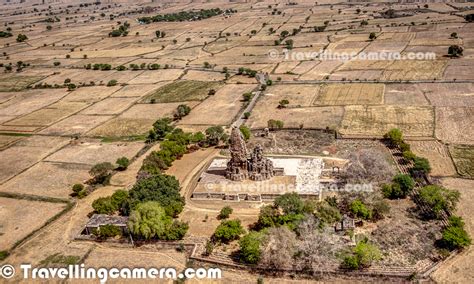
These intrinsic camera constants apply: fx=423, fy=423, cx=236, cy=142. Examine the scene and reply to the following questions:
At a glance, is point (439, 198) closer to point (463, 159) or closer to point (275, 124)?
point (463, 159)

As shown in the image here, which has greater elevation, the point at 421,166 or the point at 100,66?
the point at 100,66

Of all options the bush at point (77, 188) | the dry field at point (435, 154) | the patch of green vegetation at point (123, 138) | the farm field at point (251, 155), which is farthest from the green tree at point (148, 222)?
the dry field at point (435, 154)

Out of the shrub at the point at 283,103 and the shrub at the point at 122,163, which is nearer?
the shrub at the point at 122,163

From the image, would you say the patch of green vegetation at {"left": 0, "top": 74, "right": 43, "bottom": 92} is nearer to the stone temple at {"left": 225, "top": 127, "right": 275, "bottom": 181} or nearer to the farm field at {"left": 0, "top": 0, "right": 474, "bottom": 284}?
the farm field at {"left": 0, "top": 0, "right": 474, "bottom": 284}

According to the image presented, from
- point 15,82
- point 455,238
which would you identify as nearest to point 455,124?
point 455,238

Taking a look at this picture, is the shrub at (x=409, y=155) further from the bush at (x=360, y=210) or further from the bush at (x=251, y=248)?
the bush at (x=251, y=248)

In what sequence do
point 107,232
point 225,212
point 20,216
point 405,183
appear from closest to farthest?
point 107,232, point 225,212, point 405,183, point 20,216
